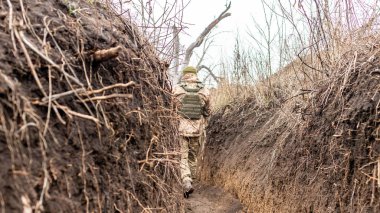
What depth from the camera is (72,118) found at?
5.92ft

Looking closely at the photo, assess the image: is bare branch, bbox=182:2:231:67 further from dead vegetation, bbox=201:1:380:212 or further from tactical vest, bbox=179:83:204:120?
dead vegetation, bbox=201:1:380:212

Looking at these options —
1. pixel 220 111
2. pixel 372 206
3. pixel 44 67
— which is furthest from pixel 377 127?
pixel 220 111

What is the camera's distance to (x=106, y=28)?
256cm

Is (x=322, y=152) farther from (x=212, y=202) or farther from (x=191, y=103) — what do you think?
(x=191, y=103)

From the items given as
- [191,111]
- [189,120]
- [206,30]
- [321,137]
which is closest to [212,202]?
[189,120]

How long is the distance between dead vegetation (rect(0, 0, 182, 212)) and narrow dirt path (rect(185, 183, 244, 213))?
325cm

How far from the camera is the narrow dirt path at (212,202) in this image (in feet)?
19.7

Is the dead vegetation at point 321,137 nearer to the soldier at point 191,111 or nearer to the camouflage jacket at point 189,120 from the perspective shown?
the soldier at point 191,111

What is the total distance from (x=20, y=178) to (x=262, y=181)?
4336mm

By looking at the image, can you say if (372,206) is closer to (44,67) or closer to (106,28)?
(106,28)

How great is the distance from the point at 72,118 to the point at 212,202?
5141mm

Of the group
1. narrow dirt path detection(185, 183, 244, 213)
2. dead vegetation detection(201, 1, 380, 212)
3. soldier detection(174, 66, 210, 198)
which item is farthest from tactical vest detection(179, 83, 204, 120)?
narrow dirt path detection(185, 183, 244, 213)

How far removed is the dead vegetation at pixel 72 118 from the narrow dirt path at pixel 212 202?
3254mm

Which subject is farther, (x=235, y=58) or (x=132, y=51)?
(x=235, y=58)
